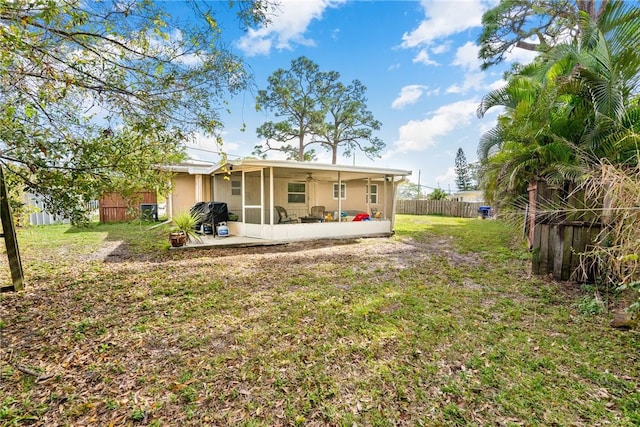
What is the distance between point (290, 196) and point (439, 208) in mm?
16070

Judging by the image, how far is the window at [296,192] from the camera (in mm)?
12828

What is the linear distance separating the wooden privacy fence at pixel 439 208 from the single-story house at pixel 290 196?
10975 mm

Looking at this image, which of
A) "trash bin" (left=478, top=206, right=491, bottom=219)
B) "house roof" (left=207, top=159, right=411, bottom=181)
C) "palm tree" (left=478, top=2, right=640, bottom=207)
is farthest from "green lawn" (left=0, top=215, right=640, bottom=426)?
"trash bin" (left=478, top=206, right=491, bottom=219)

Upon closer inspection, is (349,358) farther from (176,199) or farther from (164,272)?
(176,199)

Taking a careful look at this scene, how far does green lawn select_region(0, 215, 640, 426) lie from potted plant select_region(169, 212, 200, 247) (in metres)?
2.25

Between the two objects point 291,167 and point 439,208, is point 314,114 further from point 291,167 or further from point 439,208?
point 291,167

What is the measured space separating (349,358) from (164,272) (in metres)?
4.40

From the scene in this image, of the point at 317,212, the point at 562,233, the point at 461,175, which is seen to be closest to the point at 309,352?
the point at 562,233

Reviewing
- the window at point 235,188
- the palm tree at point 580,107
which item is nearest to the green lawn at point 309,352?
the palm tree at point 580,107

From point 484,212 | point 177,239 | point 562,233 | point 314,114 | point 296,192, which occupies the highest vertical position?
point 314,114

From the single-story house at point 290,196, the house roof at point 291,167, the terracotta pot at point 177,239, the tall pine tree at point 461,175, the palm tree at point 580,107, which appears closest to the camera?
the palm tree at point 580,107

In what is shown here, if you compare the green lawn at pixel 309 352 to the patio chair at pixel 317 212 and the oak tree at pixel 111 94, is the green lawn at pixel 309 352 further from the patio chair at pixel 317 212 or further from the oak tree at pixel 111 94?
the patio chair at pixel 317 212

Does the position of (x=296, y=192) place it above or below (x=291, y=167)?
below

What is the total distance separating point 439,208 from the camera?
80.1ft
